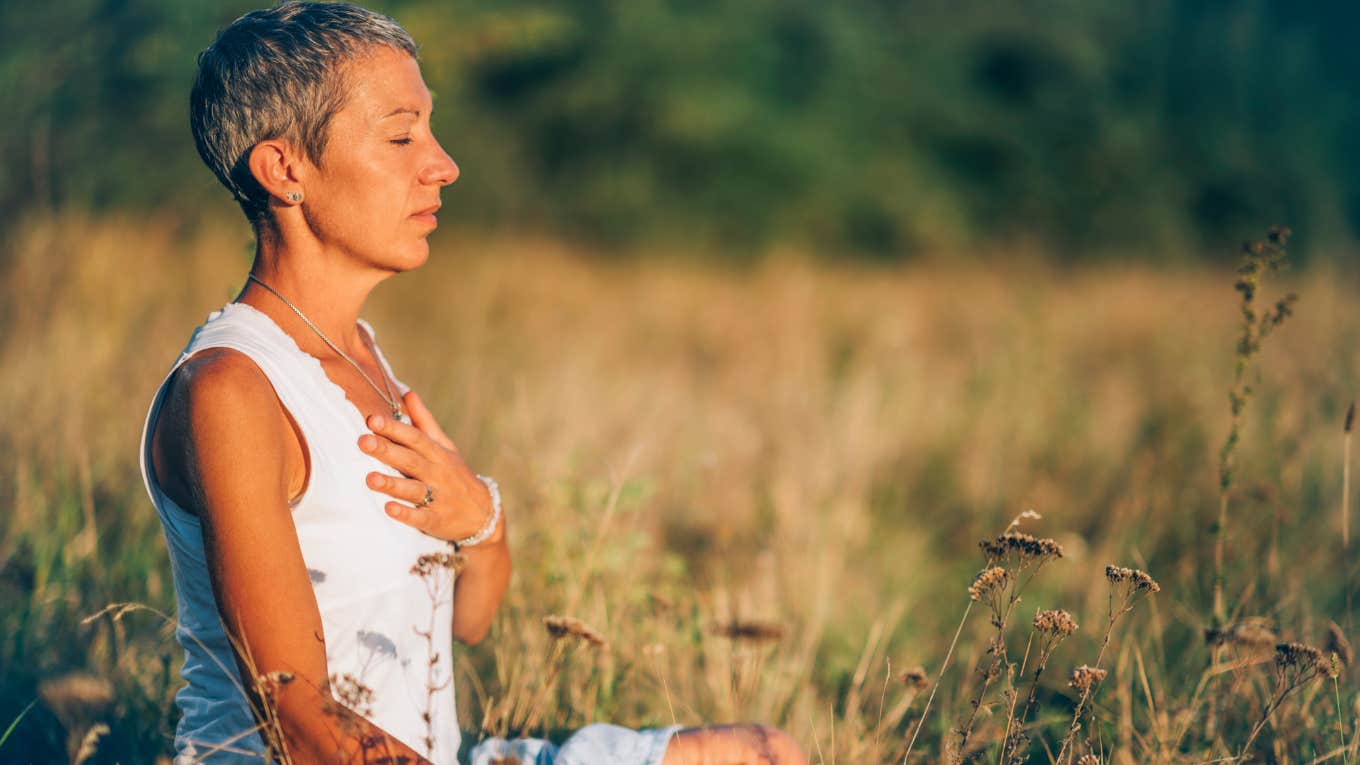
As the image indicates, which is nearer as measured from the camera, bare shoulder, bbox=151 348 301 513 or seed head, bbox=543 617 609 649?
bare shoulder, bbox=151 348 301 513

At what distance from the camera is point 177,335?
5281 mm

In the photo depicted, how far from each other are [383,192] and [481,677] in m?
1.71

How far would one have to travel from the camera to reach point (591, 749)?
A: 1874 mm

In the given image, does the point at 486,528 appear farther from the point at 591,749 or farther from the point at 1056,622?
the point at 1056,622

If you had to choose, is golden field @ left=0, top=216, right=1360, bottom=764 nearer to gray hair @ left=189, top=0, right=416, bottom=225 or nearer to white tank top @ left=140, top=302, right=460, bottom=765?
white tank top @ left=140, top=302, right=460, bottom=765

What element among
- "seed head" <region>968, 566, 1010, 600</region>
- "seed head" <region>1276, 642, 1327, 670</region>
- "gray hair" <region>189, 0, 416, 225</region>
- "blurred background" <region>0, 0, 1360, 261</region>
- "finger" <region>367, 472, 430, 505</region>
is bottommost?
"seed head" <region>1276, 642, 1327, 670</region>

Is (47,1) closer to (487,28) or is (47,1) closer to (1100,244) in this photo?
(487,28)

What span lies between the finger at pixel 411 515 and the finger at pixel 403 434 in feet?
0.34

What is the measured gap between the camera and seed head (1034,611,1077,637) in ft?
5.69

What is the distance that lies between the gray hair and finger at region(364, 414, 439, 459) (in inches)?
18.4

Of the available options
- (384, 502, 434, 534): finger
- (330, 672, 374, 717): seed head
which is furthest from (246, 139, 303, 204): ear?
(330, 672, 374, 717): seed head

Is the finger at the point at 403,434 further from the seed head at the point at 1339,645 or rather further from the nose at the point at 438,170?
the seed head at the point at 1339,645

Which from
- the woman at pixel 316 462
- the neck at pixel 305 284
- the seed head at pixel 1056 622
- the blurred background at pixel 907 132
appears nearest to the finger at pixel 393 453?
the woman at pixel 316 462

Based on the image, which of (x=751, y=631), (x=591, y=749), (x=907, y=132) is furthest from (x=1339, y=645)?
(x=907, y=132)
